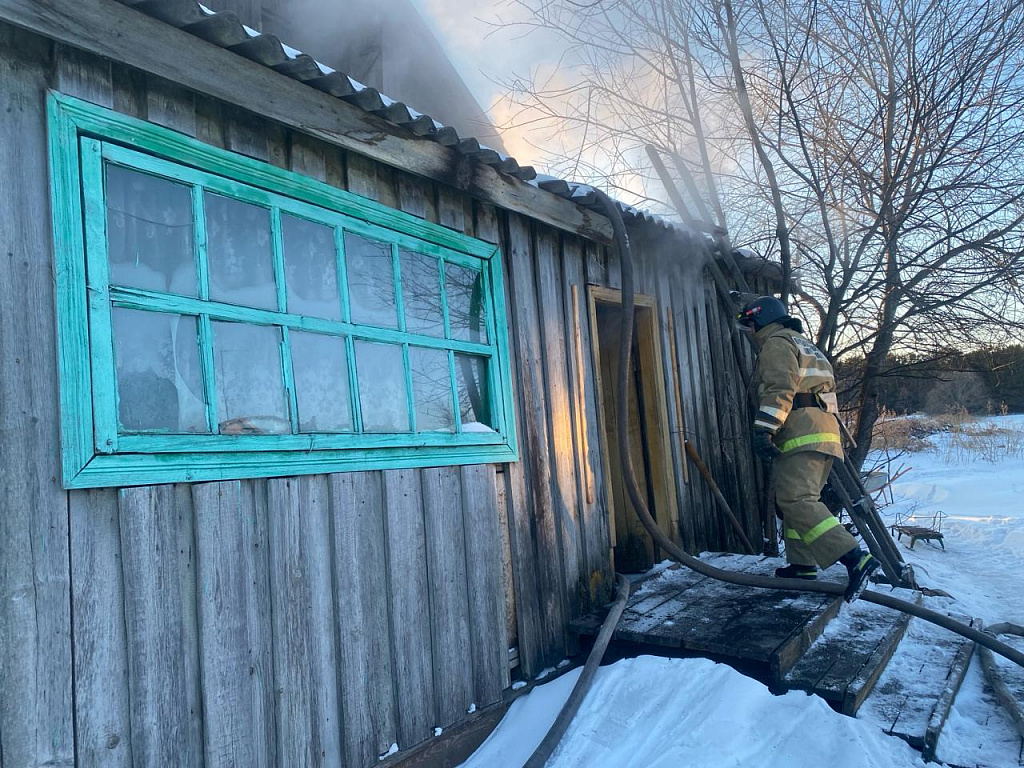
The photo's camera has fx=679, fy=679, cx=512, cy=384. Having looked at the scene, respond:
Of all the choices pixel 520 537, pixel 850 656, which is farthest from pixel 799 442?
pixel 520 537

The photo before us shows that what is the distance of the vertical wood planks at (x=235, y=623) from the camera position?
2.38m

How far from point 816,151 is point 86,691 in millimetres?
7502

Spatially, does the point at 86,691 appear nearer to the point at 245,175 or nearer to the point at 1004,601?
the point at 245,175

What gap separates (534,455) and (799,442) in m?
2.01

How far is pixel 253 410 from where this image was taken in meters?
2.67

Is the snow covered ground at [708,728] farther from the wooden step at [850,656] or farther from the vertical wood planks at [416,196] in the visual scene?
the vertical wood planks at [416,196]

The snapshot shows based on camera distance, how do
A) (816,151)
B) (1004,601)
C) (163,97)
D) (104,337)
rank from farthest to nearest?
(816,151) < (1004,601) < (163,97) < (104,337)

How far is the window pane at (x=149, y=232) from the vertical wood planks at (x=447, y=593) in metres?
1.46

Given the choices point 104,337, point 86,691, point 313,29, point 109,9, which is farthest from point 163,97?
point 313,29

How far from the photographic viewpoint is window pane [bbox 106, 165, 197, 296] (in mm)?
2334

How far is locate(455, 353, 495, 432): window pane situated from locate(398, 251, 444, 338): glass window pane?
0.27 m

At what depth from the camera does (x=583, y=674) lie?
11.1ft

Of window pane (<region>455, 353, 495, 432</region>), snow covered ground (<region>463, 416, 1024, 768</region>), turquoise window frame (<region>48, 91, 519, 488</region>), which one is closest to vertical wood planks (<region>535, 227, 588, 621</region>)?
window pane (<region>455, 353, 495, 432</region>)

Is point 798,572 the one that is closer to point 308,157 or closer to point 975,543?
point 308,157
